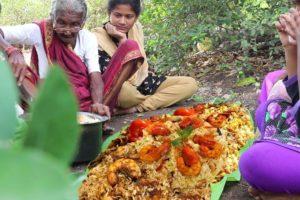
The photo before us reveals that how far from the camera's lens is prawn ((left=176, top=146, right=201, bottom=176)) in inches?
86.3

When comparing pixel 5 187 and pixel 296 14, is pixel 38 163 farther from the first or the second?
pixel 296 14

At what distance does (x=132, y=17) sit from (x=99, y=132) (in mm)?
1438

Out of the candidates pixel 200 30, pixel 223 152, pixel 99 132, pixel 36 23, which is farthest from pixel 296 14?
pixel 200 30

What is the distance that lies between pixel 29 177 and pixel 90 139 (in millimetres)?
2430

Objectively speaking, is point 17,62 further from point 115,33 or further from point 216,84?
point 216,84

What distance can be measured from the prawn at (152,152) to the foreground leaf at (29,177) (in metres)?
1.97

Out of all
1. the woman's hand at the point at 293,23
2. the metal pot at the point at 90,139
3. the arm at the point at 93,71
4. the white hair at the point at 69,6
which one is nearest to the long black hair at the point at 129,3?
the arm at the point at 93,71

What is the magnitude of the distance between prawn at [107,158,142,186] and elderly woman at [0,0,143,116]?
779 millimetres

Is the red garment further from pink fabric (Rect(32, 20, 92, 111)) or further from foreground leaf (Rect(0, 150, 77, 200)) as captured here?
foreground leaf (Rect(0, 150, 77, 200))

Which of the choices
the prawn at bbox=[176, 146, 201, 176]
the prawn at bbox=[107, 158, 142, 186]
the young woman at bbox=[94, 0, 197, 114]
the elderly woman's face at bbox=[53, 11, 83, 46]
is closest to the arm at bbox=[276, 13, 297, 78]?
the prawn at bbox=[176, 146, 201, 176]

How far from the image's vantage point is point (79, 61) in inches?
128

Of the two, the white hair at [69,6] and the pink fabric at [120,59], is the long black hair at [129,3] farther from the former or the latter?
the white hair at [69,6]

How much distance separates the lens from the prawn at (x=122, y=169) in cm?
213

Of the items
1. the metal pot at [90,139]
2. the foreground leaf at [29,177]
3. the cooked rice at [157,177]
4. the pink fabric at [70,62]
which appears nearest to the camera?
the foreground leaf at [29,177]
